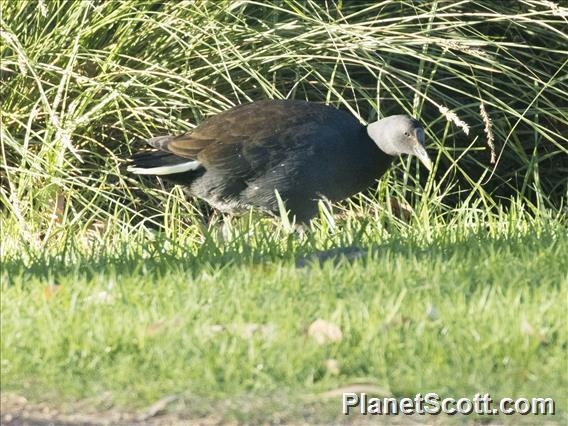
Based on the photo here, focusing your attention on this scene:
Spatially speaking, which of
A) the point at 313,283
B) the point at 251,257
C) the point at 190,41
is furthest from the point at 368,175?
the point at 313,283

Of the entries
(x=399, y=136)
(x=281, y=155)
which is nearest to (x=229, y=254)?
(x=281, y=155)

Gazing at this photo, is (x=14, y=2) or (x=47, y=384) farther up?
(x=14, y=2)

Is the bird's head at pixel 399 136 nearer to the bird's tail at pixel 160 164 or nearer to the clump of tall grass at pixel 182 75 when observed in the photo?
the clump of tall grass at pixel 182 75

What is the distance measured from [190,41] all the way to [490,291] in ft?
11.3

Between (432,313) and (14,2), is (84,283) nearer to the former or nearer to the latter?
(432,313)

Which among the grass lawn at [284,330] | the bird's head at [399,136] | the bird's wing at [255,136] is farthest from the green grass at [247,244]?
the bird's wing at [255,136]

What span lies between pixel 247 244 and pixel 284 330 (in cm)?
124

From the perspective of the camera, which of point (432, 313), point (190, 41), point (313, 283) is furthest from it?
point (190, 41)

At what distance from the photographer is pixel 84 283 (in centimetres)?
393

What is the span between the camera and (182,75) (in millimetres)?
6621

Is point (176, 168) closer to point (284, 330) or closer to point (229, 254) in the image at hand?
point (229, 254)

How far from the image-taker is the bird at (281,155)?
19.2ft

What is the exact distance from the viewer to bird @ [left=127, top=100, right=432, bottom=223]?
5.86 meters

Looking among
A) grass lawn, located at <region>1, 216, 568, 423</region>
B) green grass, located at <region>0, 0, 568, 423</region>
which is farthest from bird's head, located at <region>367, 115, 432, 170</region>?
grass lawn, located at <region>1, 216, 568, 423</region>
